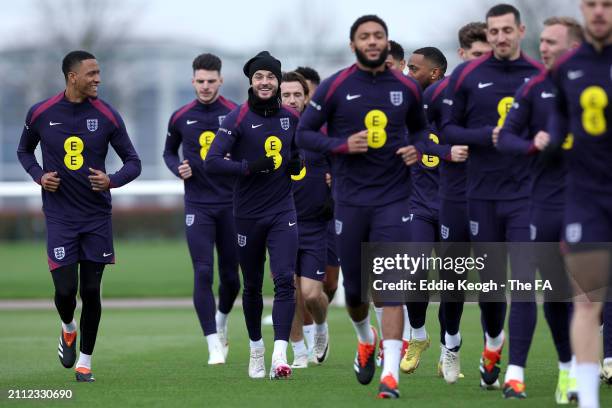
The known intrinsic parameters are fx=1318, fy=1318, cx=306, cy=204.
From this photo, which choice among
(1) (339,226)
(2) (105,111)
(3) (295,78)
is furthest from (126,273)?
(1) (339,226)

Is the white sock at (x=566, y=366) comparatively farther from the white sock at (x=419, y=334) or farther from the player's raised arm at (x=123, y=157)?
the player's raised arm at (x=123, y=157)

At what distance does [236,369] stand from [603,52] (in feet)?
17.7

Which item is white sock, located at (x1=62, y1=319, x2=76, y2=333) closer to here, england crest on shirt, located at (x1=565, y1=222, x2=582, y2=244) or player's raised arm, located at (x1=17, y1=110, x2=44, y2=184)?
player's raised arm, located at (x1=17, y1=110, x2=44, y2=184)

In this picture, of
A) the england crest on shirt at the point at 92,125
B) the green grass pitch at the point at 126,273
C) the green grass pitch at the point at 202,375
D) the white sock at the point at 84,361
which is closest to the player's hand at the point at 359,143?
the green grass pitch at the point at 202,375

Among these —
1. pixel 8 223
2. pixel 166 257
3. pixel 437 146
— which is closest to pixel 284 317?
pixel 437 146

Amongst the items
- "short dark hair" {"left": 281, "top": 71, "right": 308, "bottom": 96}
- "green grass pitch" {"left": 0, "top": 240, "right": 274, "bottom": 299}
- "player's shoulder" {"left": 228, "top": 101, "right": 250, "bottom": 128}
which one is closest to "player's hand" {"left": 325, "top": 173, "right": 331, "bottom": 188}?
"short dark hair" {"left": 281, "top": 71, "right": 308, "bottom": 96}

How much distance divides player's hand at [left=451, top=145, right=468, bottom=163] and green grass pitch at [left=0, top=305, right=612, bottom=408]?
176 centimetres

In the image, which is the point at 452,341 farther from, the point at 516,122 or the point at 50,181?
the point at 50,181

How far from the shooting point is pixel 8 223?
47.4 metres

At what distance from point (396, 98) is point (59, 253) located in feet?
11.0

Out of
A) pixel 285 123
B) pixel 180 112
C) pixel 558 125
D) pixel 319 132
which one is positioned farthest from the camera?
pixel 180 112

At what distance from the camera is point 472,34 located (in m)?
10.8

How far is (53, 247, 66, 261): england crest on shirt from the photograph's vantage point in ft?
36.4

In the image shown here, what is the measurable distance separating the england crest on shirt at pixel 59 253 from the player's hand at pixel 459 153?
3.42 meters
